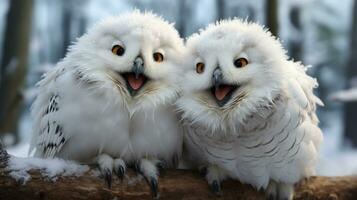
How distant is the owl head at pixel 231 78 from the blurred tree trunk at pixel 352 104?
277 centimetres

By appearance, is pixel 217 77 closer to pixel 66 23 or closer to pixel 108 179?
pixel 108 179

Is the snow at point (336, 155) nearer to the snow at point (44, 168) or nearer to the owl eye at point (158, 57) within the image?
the owl eye at point (158, 57)

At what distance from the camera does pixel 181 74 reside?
1814mm

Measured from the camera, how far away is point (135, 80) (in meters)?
1.74

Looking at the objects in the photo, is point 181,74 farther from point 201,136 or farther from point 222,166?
point 222,166

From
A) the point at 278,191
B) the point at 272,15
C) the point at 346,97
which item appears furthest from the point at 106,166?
the point at 346,97

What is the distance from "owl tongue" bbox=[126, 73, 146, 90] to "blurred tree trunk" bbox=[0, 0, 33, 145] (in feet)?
8.65

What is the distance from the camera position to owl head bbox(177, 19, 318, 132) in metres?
1.66

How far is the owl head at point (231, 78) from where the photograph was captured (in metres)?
1.66

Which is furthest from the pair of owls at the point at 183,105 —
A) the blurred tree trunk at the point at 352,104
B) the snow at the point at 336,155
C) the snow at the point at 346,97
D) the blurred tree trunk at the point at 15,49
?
the blurred tree trunk at the point at 352,104

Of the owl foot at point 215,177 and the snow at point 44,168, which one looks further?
the owl foot at point 215,177

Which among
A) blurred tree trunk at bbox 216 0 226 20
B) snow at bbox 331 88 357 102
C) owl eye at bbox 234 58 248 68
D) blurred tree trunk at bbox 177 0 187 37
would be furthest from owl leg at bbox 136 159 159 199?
blurred tree trunk at bbox 216 0 226 20

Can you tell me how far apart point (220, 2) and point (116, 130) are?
8.93 feet

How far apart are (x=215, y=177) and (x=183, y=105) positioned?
0.93ft
